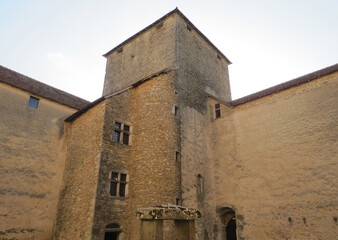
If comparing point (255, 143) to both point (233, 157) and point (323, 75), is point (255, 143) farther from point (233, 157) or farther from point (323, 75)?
point (323, 75)

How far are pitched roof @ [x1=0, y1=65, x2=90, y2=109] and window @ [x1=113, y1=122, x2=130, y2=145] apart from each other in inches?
215

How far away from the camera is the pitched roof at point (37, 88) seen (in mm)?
14723

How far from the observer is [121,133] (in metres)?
13.5

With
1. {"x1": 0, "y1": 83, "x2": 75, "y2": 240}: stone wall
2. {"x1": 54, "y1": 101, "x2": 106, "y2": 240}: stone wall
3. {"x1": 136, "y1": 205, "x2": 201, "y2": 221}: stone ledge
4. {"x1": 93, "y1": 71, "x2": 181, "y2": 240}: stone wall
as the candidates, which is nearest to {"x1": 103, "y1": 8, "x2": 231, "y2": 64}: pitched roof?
{"x1": 93, "y1": 71, "x2": 181, "y2": 240}: stone wall

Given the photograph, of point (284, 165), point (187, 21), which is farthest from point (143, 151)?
point (187, 21)

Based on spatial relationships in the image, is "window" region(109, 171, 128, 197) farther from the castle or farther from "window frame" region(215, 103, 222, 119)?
"window frame" region(215, 103, 222, 119)

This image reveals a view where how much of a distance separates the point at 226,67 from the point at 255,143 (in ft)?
34.5

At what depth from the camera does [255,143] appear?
1436 centimetres

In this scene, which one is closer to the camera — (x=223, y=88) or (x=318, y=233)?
(x=318, y=233)

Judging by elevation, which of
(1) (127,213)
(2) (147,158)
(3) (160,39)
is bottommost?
(1) (127,213)

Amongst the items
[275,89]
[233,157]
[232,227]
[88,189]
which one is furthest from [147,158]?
[275,89]

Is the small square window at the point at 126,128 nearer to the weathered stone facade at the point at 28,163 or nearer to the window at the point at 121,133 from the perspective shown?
the window at the point at 121,133

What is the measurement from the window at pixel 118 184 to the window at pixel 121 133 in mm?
1853

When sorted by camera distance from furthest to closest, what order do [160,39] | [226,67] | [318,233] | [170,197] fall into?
1. [226,67]
2. [160,39]
3. [170,197]
4. [318,233]
